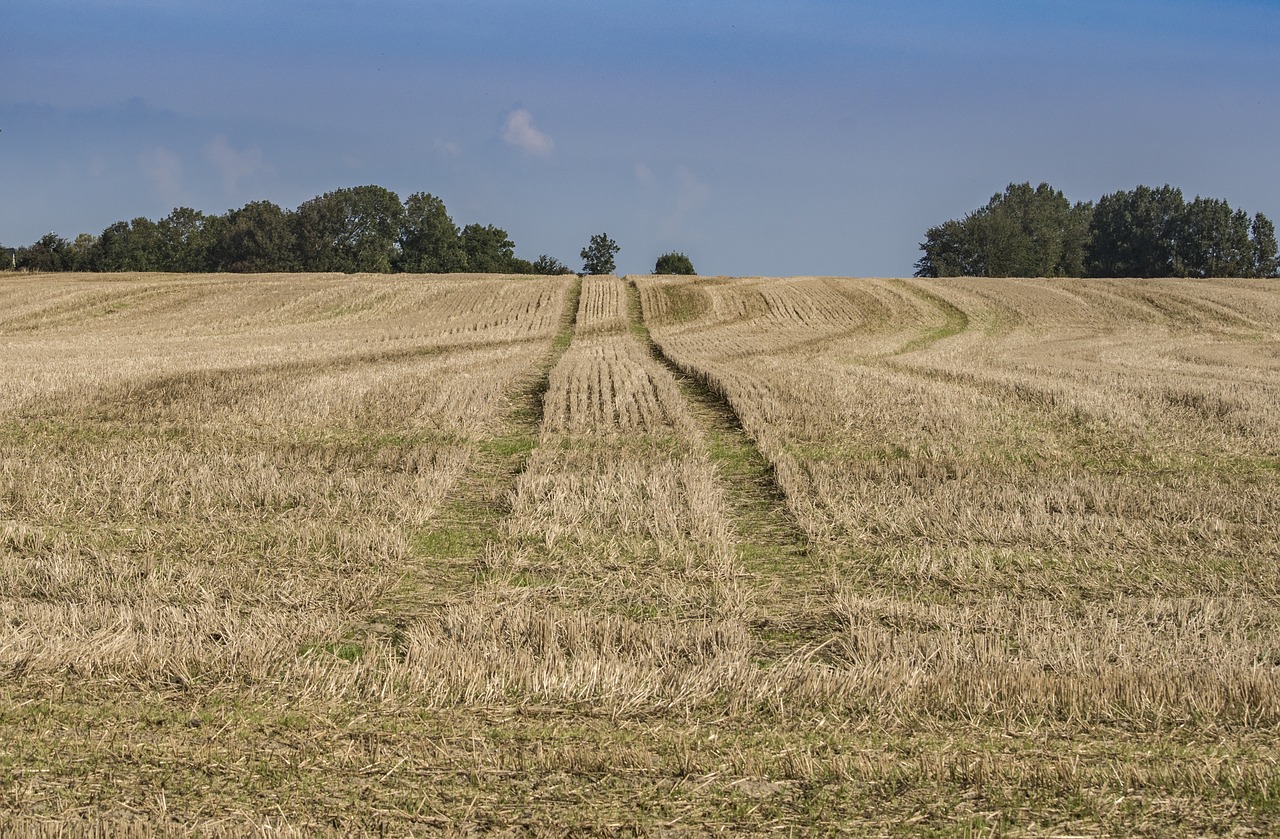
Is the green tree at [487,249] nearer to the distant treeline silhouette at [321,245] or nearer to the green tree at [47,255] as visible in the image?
the distant treeline silhouette at [321,245]

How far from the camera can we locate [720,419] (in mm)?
18375

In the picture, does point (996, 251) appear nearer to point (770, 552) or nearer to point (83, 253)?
point (83, 253)

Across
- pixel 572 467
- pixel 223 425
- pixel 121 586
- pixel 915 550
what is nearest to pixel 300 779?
pixel 121 586

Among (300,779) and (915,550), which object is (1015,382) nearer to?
(915,550)

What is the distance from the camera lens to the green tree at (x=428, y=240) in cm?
10888

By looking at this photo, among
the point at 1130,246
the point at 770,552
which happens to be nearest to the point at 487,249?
the point at 1130,246

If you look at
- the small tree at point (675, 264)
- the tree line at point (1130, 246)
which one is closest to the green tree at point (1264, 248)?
the tree line at point (1130, 246)

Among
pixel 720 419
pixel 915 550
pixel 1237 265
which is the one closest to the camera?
pixel 915 550

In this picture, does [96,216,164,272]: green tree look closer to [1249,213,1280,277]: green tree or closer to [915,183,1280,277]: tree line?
[915,183,1280,277]: tree line

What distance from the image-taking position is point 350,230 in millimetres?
110688

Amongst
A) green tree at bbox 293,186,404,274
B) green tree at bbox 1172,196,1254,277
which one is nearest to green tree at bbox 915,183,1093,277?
green tree at bbox 1172,196,1254,277

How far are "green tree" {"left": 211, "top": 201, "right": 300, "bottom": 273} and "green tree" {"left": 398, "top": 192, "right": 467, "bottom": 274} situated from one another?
11.4 m

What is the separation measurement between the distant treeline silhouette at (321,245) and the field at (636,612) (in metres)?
89.9

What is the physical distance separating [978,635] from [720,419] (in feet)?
37.0
